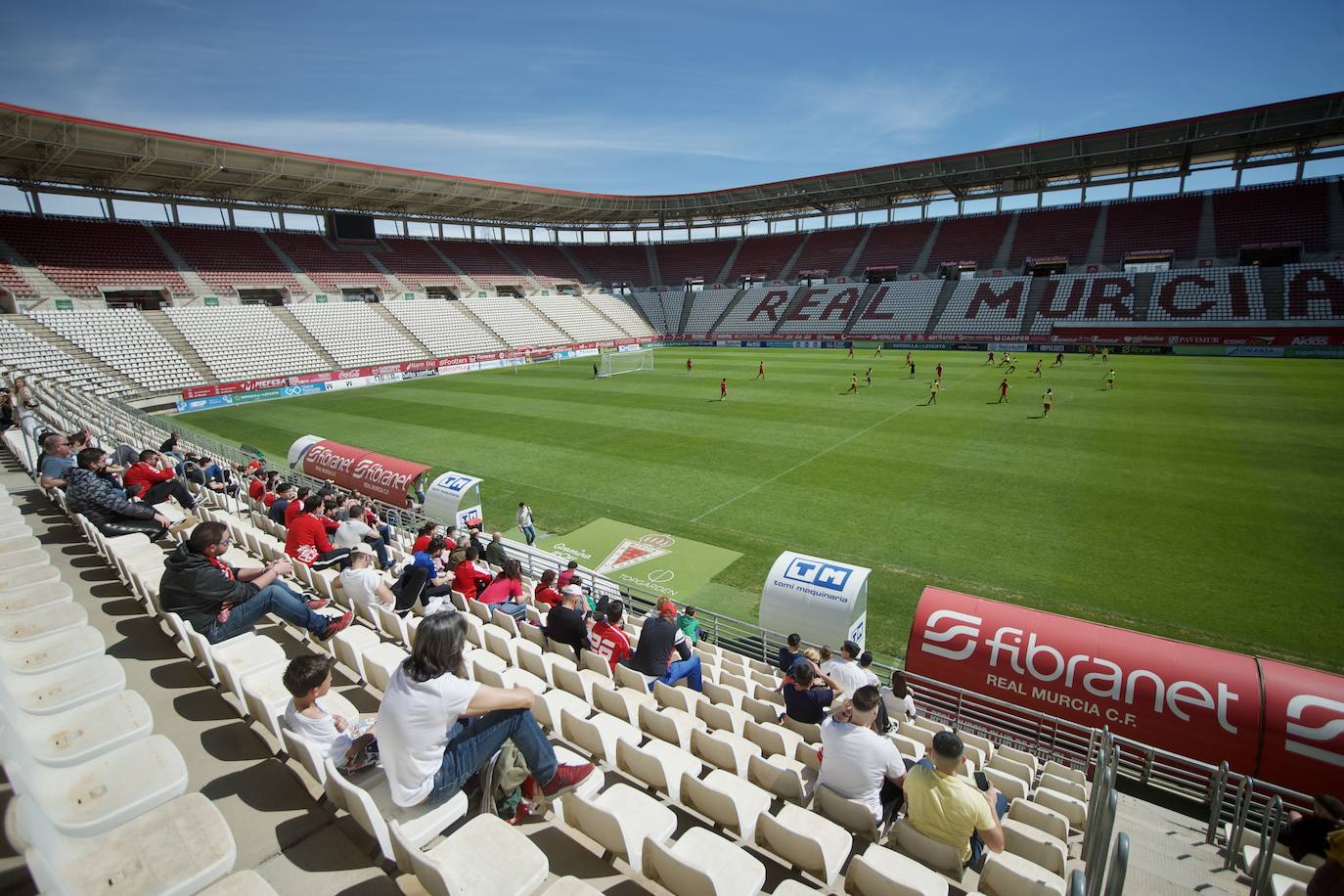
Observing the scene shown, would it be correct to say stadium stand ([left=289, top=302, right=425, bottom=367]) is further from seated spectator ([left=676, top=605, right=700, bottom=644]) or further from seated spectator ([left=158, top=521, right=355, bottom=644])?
seated spectator ([left=158, top=521, right=355, bottom=644])

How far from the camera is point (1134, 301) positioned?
46531 mm

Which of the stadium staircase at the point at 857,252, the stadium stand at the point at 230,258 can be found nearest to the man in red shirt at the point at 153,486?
the stadium stand at the point at 230,258

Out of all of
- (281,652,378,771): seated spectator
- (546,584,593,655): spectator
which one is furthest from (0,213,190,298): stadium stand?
(281,652,378,771): seated spectator

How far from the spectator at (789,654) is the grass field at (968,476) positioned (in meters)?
3.55

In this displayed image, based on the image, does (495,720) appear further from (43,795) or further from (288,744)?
(43,795)

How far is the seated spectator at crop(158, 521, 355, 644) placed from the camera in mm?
5504

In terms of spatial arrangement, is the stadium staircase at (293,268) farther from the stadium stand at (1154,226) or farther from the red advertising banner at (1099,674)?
the stadium stand at (1154,226)

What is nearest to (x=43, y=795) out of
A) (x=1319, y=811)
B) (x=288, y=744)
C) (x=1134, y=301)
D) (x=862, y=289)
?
(x=288, y=744)

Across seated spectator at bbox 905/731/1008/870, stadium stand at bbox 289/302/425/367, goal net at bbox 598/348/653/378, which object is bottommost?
seated spectator at bbox 905/731/1008/870

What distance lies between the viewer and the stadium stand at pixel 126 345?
3488 cm

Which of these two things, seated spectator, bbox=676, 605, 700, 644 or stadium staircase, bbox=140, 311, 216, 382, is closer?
seated spectator, bbox=676, 605, 700, 644

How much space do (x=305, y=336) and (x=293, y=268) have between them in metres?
11.6

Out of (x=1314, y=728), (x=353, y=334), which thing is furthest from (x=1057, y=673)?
(x=353, y=334)

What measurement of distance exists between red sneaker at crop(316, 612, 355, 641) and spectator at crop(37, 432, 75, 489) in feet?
20.3
